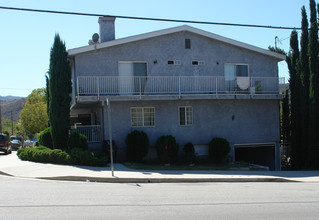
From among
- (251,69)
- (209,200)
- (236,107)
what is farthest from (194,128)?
(209,200)

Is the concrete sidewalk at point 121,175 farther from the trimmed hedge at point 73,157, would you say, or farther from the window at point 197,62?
the window at point 197,62

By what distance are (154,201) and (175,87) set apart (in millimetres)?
11363

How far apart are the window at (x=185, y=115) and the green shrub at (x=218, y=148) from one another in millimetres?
1698

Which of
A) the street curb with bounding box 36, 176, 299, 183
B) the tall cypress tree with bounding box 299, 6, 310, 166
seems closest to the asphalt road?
the street curb with bounding box 36, 176, 299, 183

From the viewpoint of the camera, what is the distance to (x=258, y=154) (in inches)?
903

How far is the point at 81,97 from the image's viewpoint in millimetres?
17500

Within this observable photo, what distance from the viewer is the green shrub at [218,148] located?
18.9 meters

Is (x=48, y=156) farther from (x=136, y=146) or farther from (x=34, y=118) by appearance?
(x=34, y=118)

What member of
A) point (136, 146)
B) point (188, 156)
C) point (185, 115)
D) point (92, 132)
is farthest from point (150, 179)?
point (185, 115)

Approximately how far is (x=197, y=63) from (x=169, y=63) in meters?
1.67

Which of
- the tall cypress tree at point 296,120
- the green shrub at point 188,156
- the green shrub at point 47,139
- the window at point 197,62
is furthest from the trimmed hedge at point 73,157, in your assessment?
the tall cypress tree at point 296,120

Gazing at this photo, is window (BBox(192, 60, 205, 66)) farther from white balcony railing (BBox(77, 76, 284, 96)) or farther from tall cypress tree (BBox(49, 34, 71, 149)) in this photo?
tall cypress tree (BBox(49, 34, 71, 149))

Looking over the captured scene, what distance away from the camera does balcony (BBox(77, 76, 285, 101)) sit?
1830 cm

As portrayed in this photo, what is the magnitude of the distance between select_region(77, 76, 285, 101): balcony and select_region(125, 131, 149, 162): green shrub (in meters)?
1.94
